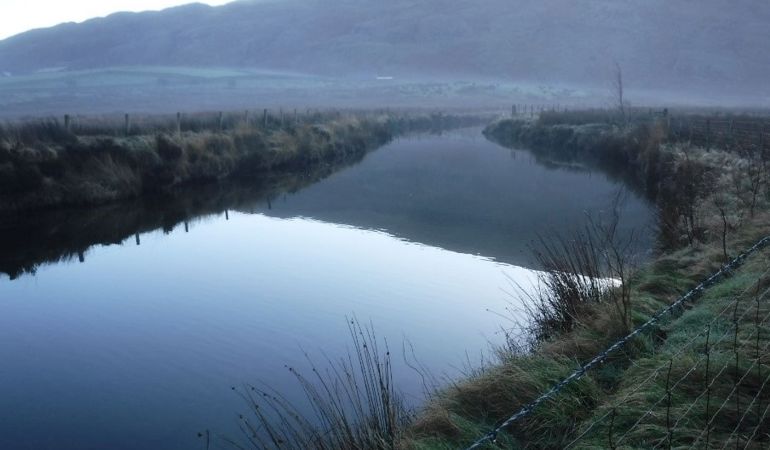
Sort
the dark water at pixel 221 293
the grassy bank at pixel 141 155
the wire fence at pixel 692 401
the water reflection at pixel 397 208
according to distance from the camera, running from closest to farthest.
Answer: the wire fence at pixel 692 401, the dark water at pixel 221 293, the water reflection at pixel 397 208, the grassy bank at pixel 141 155

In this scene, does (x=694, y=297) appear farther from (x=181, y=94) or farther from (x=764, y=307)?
(x=181, y=94)

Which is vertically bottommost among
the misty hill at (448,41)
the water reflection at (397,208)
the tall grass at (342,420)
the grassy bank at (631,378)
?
the water reflection at (397,208)

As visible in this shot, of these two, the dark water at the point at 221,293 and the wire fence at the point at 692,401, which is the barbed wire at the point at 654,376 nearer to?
the wire fence at the point at 692,401

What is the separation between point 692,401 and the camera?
190 inches

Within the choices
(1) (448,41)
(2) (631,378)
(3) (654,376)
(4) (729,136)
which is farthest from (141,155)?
(1) (448,41)

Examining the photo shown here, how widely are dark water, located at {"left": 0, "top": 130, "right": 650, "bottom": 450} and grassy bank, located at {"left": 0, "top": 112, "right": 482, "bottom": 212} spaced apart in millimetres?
924

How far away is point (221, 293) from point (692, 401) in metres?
7.78

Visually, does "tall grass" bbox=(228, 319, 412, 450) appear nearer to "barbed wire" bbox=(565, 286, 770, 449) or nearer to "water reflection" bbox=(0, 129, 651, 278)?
"barbed wire" bbox=(565, 286, 770, 449)

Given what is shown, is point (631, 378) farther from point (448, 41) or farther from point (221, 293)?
point (448, 41)

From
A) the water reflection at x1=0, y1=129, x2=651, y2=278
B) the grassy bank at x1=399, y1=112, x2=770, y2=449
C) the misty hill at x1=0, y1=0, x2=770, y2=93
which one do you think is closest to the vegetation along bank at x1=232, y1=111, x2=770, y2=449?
the grassy bank at x1=399, y1=112, x2=770, y2=449

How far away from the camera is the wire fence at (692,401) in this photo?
4391 millimetres

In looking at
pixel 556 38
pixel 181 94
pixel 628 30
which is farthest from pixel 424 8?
pixel 181 94

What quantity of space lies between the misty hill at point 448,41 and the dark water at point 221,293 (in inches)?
4192

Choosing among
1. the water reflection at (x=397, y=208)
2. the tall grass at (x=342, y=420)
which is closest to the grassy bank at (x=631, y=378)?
the tall grass at (x=342, y=420)
